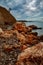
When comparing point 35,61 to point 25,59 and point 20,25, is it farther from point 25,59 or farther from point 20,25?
point 20,25

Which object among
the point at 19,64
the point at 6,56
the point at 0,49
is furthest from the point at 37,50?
the point at 0,49

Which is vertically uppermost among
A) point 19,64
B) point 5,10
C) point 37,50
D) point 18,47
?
point 37,50

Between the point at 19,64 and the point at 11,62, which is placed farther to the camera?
the point at 11,62

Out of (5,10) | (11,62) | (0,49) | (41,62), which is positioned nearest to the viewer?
(41,62)

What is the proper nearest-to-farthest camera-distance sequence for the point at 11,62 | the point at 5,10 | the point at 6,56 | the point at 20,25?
the point at 11,62, the point at 6,56, the point at 20,25, the point at 5,10

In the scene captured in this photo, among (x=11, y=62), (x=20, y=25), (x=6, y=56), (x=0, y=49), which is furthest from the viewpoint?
(x=20, y=25)

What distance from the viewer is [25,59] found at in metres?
5.93

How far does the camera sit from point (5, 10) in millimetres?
51594

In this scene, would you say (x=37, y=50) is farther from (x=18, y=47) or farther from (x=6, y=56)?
(x=18, y=47)

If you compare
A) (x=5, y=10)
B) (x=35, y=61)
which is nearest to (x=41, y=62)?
(x=35, y=61)

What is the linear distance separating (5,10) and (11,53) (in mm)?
41657

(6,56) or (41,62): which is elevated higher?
(41,62)

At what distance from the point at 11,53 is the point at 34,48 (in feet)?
15.7

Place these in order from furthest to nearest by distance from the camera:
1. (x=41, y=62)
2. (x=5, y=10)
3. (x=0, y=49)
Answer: (x=5, y=10) < (x=0, y=49) < (x=41, y=62)
